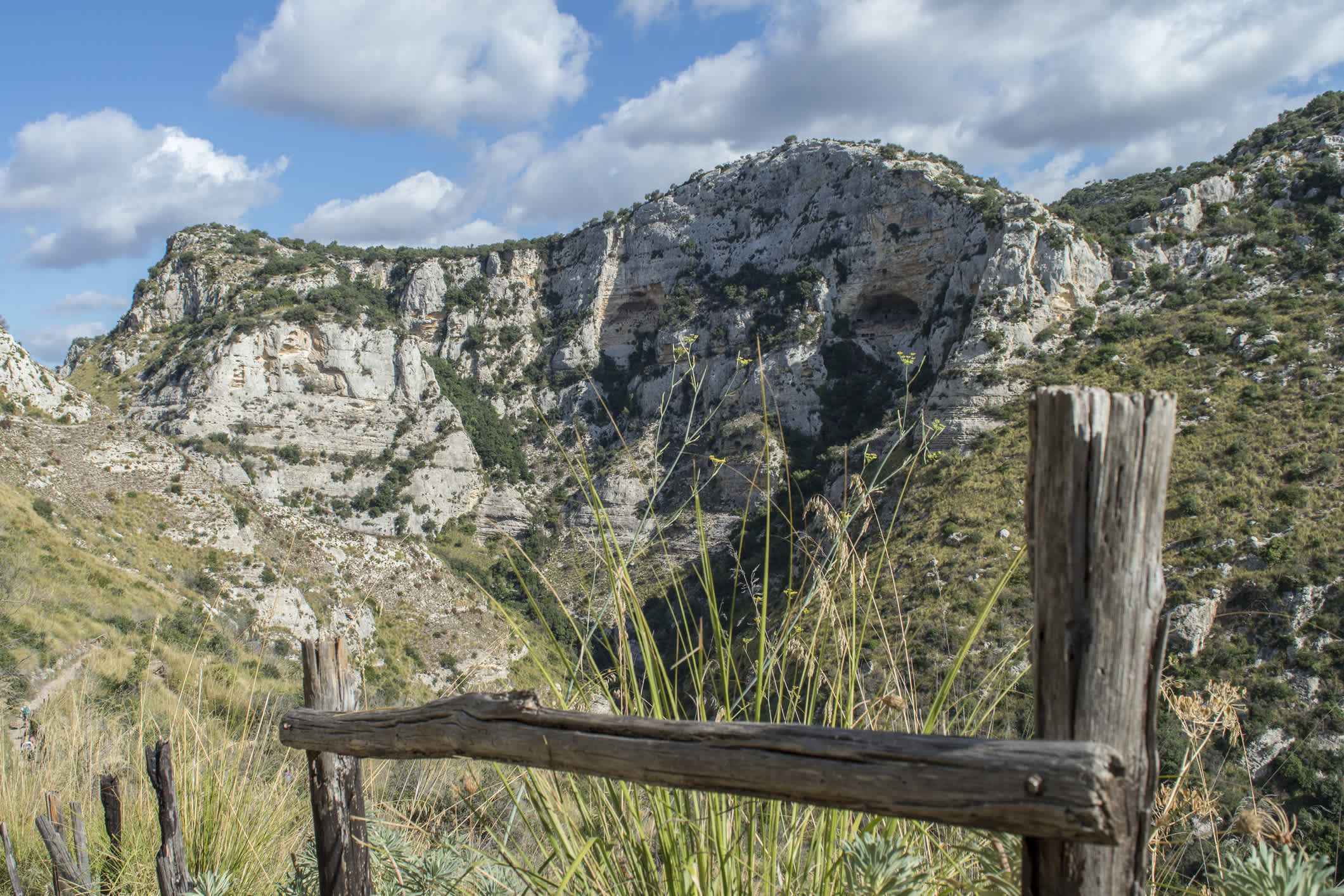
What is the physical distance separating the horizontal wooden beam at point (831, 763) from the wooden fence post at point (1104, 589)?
8 centimetres

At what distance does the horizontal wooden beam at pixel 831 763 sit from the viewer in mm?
785

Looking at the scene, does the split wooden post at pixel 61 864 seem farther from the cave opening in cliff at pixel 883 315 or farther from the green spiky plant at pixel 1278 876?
the cave opening in cliff at pixel 883 315

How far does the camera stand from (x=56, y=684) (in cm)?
717

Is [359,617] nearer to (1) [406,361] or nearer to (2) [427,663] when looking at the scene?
(2) [427,663]

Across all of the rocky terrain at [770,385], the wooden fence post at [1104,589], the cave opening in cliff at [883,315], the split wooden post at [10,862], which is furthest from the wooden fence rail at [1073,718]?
the cave opening in cliff at [883,315]

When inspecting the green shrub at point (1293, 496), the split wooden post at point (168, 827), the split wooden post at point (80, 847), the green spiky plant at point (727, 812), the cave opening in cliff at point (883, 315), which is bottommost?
the green shrub at point (1293, 496)

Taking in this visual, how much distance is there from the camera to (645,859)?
131 cm

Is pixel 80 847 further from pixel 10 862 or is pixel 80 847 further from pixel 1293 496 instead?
pixel 1293 496

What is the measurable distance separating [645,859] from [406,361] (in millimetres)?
41843

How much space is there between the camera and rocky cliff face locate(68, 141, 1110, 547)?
29.1 meters

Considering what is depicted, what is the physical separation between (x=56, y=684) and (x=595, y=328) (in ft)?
129

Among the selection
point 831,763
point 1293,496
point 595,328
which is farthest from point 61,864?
point 595,328

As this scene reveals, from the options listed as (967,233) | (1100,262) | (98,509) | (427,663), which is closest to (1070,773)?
(98,509)

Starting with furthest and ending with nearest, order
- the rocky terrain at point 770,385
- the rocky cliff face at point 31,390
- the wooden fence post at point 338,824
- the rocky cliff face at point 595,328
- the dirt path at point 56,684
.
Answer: the rocky cliff face at point 595,328
the rocky cliff face at point 31,390
the rocky terrain at point 770,385
the dirt path at point 56,684
the wooden fence post at point 338,824
